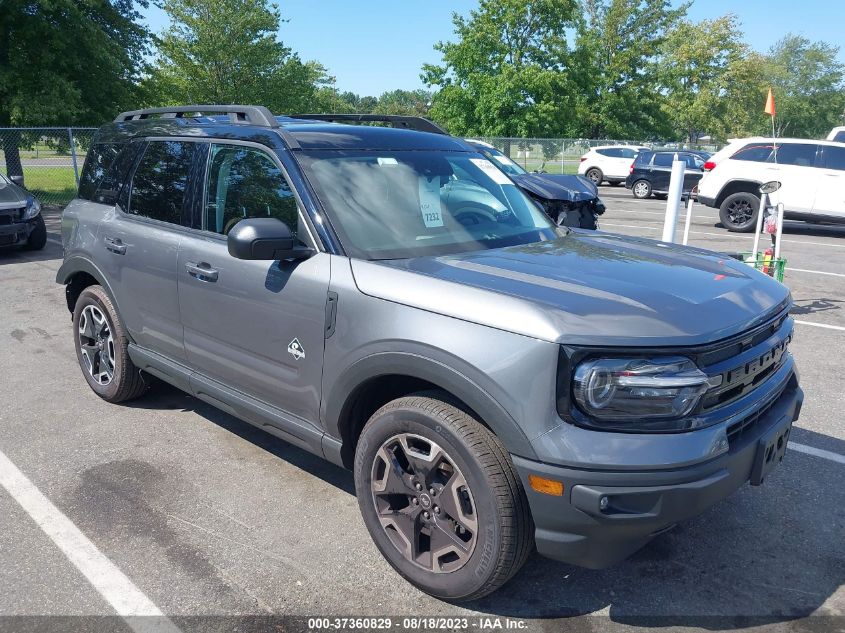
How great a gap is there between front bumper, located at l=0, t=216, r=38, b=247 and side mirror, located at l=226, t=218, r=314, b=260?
9012 mm

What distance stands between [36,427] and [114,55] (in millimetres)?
17833

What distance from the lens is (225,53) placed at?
34.6 meters

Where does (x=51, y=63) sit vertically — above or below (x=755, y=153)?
above

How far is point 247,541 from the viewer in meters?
3.25

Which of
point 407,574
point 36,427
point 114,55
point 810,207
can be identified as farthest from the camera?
point 114,55

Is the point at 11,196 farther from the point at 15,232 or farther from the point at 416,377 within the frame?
the point at 416,377

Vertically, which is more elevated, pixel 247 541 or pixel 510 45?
pixel 510 45

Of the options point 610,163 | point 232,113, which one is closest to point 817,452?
point 232,113

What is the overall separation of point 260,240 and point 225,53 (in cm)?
3522

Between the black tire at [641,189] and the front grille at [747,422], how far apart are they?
2145 centimetres

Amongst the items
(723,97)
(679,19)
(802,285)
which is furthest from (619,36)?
(802,285)

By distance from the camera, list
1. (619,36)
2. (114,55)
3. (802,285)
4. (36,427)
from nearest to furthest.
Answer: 1. (36,427)
2. (802,285)
3. (114,55)
4. (619,36)

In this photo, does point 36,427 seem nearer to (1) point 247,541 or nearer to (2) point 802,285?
(1) point 247,541

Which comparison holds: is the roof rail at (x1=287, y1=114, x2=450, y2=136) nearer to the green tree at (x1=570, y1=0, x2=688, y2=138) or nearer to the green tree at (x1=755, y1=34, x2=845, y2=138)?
the green tree at (x1=570, y1=0, x2=688, y2=138)
